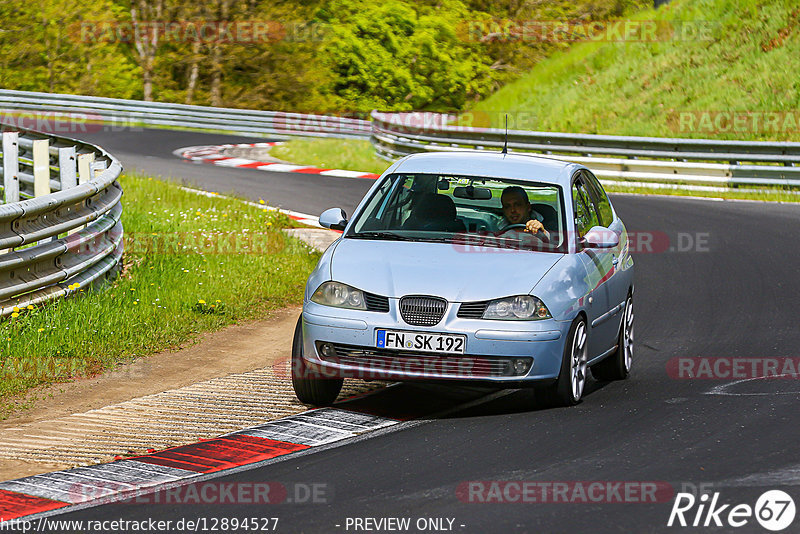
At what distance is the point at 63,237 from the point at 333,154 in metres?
19.0

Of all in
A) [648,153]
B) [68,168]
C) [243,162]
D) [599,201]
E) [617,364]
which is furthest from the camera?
[243,162]

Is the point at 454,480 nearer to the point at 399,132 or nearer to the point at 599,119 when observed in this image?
the point at 399,132

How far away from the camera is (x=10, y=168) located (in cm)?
1562

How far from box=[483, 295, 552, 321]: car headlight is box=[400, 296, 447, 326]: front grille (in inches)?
11.4

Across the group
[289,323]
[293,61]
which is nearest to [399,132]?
[289,323]

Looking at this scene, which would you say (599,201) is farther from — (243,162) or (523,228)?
(243,162)

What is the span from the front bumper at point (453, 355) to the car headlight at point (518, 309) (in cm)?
4

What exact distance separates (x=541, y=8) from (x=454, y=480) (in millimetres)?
58490

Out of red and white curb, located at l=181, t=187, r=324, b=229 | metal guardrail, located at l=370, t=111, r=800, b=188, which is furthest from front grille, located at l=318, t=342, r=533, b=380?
metal guardrail, located at l=370, t=111, r=800, b=188

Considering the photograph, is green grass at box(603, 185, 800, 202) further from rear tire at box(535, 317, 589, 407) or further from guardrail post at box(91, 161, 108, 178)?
rear tire at box(535, 317, 589, 407)

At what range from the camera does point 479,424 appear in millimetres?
7789

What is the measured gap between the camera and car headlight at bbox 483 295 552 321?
307 inches

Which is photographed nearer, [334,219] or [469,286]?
[469,286]

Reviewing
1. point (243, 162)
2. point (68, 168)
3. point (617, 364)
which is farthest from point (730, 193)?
point (617, 364)
